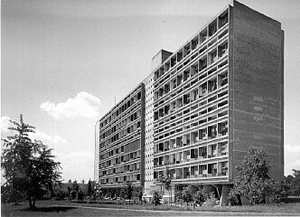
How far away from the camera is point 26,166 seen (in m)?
37.2

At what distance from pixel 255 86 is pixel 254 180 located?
605 inches

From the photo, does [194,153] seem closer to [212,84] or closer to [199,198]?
[212,84]

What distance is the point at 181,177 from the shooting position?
210ft

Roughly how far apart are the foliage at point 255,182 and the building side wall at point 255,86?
3.99 metres

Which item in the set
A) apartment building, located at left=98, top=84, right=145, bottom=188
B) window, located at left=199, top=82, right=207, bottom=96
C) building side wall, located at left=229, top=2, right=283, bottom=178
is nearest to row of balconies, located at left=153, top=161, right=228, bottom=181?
building side wall, located at left=229, top=2, right=283, bottom=178

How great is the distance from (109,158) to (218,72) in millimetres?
70926

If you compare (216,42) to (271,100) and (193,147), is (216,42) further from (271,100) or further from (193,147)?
(193,147)

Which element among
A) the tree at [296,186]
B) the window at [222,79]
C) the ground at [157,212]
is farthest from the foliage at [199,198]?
the tree at [296,186]

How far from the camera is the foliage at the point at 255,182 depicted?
4256 cm

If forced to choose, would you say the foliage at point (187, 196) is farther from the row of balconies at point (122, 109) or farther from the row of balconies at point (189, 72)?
the row of balconies at point (122, 109)

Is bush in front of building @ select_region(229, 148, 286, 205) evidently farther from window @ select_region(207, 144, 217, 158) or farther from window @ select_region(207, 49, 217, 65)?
window @ select_region(207, 49, 217, 65)

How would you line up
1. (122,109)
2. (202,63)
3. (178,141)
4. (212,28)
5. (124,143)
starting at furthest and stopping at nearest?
(122,109) → (124,143) → (178,141) → (202,63) → (212,28)

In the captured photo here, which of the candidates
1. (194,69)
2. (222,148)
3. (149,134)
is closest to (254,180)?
(222,148)

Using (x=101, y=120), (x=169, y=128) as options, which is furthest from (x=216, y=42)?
(x=101, y=120)
